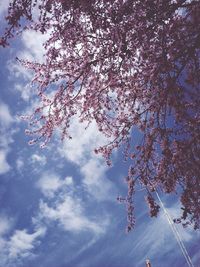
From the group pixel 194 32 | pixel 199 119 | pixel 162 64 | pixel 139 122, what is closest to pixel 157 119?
pixel 139 122

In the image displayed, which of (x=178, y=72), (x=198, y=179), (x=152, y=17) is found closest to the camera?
(x=152, y=17)

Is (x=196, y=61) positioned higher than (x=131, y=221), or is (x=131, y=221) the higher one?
(x=196, y=61)

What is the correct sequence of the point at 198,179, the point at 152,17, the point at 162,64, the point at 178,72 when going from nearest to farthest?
the point at 152,17 → the point at 162,64 → the point at 178,72 → the point at 198,179

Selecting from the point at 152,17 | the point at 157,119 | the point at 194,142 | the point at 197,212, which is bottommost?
the point at 197,212

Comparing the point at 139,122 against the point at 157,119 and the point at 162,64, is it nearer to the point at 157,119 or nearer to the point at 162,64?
the point at 157,119

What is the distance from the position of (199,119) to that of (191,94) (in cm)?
69

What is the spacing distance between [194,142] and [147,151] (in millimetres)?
1247

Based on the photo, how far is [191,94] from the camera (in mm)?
8367

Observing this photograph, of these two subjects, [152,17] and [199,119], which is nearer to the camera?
[152,17]

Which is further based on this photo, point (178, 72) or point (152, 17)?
point (178, 72)

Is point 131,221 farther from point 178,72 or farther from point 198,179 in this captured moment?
point 178,72

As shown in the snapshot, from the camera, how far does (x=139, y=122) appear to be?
27.9 feet

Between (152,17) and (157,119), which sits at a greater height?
(152,17)

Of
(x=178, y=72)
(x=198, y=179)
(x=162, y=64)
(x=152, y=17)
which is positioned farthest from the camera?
(x=198, y=179)
